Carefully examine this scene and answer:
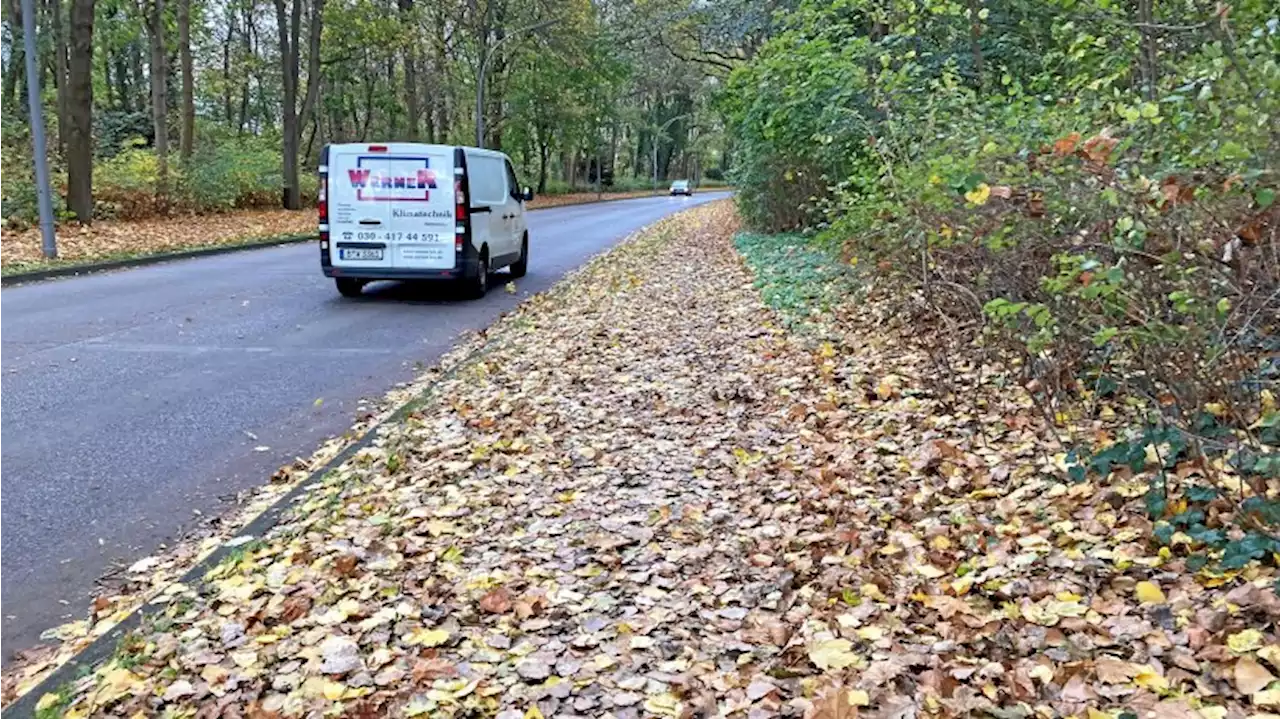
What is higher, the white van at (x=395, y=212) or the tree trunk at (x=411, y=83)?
the tree trunk at (x=411, y=83)

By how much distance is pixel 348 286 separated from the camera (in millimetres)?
13359

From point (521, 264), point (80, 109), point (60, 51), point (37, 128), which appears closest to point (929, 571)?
point (521, 264)

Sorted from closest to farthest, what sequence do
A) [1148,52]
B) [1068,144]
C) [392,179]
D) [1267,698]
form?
[1267,698]
[1068,144]
[1148,52]
[392,179]

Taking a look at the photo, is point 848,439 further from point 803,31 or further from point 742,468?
point 803,31

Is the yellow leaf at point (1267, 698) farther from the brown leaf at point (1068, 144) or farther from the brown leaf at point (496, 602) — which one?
the brown leaf at point (1068, 144)

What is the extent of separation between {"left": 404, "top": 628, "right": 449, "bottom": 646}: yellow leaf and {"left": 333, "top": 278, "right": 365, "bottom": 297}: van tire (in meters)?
10.3

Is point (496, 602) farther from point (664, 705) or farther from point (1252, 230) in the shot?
point (1252, 230)

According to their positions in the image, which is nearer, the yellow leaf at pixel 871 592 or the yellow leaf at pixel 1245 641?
the yellow leaf at pixel 1245 641

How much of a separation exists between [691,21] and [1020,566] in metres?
25.3

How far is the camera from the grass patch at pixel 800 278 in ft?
32.7

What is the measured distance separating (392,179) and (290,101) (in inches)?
744

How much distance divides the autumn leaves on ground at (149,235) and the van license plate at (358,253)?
643 cm

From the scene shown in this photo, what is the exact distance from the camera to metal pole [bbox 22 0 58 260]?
15.9 meters

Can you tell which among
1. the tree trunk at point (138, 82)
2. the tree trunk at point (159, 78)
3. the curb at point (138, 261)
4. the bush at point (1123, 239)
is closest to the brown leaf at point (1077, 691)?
the bush at point (1123, 239)
